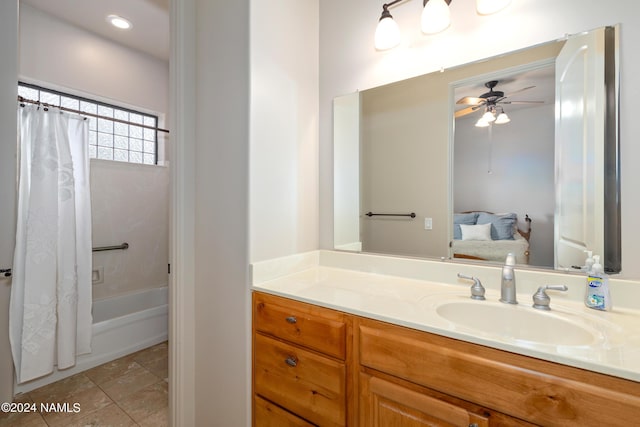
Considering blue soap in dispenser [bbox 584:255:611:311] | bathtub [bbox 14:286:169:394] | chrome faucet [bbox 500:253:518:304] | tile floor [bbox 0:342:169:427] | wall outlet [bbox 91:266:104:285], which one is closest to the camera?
blue soap in dispenser [bbox 584:255:611:311]

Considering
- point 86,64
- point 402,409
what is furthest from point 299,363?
point 86,64

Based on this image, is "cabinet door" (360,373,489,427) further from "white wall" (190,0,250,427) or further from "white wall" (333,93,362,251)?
"white wall" (333,93,362,251)

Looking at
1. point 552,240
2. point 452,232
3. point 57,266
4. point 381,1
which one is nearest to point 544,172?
point 552,240

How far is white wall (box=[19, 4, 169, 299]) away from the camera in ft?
7.72

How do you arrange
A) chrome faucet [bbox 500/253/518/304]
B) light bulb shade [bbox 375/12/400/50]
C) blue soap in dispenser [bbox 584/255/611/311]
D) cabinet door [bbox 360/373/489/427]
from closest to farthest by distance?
cabinet door [bbox 360/373/489/427]
blue soap in dispenser [bbox 584/255/611/311]
chrome faucet [bbox 500/253/518/304]
light bulb shade [bbox 375/12/400/50]

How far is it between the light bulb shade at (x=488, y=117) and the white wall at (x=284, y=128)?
88 centimetres

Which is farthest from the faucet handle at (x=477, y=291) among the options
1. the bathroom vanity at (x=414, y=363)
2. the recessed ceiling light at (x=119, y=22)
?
the recessed ceiling light at (x=119, y=22)

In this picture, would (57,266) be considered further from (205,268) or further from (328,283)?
(328,283)

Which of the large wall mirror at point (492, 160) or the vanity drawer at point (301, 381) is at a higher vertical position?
the large wall mirror at point (492, 160)

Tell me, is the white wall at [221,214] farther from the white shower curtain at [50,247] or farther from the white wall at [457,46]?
the white shower curtain at [50,247]

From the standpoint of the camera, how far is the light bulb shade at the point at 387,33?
4.43 ft

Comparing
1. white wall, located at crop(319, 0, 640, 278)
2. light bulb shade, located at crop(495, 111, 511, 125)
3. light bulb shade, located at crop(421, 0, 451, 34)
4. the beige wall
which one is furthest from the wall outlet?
light bulb shade, located at crop(495, 111, 511, 125)

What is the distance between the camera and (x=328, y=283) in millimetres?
1316

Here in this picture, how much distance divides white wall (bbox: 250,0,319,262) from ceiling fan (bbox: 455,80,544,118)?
0.80m
